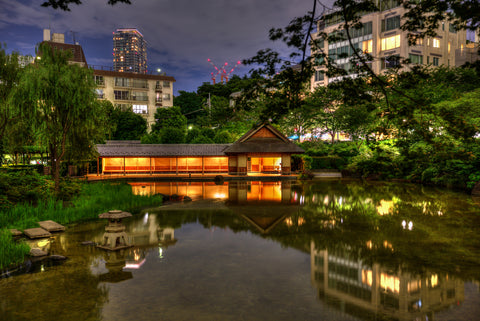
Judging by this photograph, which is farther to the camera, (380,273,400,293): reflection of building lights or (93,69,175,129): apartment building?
(93,69,175,129): apartment building

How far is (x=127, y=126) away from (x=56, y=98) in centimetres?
4210

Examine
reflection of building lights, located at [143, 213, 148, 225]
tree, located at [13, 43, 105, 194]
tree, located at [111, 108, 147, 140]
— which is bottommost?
reflection of building lights, located at [143, 213, 148, 225]

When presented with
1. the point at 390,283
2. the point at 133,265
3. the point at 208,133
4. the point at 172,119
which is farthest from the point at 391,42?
Answer: the point at 133,265

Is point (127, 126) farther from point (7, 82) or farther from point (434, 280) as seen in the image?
point (434, 280)

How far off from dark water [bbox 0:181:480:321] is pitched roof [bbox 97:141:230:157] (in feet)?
87.2

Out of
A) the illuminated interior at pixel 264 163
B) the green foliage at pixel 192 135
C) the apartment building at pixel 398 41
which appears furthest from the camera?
the apartment building at pixel 398 41

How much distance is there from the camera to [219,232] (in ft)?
39.2

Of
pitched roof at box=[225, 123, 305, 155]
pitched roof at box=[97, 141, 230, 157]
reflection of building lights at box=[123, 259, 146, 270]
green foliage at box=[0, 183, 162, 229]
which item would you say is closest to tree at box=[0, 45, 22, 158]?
green foliage at box=[0, 183, 162, 229]

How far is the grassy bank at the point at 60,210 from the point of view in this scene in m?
8.91

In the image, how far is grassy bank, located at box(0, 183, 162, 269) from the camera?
8906 mm

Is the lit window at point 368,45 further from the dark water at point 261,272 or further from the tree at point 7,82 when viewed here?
the tree at point 7,82

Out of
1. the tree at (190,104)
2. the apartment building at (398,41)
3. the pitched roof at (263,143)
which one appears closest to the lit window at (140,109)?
the tree at (190,104)

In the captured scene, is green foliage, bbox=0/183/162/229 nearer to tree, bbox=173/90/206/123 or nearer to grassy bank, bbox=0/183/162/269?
grassy bank, bbox=0/183/162/269

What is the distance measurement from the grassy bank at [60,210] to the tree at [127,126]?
125 ft
